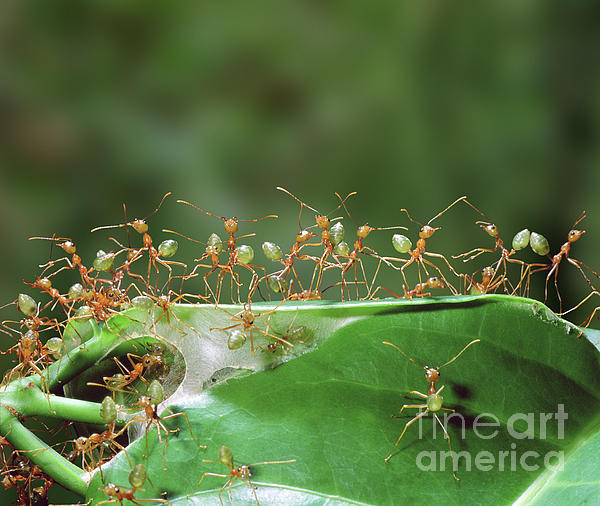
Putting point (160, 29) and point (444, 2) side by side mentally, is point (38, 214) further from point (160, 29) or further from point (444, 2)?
point (444, 2)

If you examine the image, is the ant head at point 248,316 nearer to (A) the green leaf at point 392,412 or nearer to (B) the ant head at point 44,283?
(A) the green leaf at point 392,412

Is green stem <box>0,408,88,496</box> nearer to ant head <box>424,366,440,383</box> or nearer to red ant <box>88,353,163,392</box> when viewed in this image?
red ant <box>88,353,163,392</box>

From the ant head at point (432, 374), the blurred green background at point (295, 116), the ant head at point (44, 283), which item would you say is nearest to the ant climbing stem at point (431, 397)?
the ant head at point (432, 374)

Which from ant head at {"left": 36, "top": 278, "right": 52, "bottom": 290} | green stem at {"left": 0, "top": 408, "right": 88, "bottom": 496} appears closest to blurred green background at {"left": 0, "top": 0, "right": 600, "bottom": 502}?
ant head at {"left": 36, "top": 278, "right": 52, "bottom": 290}

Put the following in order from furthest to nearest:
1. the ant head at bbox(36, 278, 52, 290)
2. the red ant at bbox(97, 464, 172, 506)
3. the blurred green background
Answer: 1. the blurred green background
2. the ant head at bbox(36, 278, 52, 290)
3. the red ant at bbox(97, 464, 172, 506)

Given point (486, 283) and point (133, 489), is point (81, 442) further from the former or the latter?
point (486, 283)
